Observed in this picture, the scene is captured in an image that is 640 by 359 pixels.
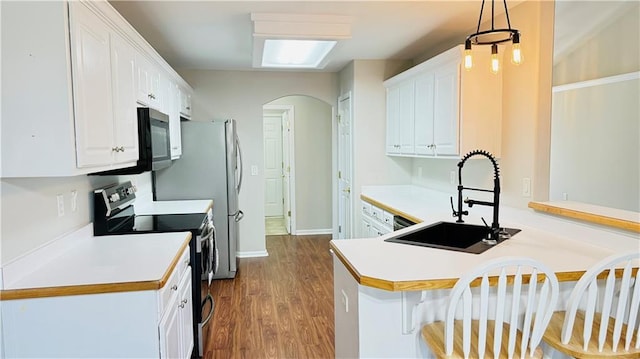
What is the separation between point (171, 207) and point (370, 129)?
90.8 inches

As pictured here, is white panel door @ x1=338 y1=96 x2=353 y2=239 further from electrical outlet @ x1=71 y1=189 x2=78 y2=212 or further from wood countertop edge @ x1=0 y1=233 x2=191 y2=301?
wood countertop edge @ x1=0 y1=233 x2=191 y2=301

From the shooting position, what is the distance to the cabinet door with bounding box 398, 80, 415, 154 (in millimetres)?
4062

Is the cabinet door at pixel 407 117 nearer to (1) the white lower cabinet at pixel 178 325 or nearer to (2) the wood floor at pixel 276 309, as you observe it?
(2) the wood floor at pixel 276 309

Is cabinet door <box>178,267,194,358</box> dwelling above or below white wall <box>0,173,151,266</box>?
below

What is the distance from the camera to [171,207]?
3.87m

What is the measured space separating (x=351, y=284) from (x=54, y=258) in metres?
1.49

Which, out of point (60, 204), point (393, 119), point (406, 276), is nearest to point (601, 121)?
point (393, 119)

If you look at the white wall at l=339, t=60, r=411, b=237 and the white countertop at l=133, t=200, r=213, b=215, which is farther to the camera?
the white wall at l=339, t=60, r=411, b=237

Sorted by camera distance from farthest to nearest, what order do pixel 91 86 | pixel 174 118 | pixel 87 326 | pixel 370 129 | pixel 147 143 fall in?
pixel 370 129, pixel 174 118, pixel 147 143, pixel 91 86, pixel 87 326

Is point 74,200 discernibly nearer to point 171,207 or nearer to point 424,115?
point 171,207

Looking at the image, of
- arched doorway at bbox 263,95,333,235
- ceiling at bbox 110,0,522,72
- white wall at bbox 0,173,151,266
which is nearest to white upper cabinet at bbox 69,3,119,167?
white wall at bbox 0,173,151,266

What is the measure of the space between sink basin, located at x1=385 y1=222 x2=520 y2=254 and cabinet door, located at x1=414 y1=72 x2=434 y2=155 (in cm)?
112

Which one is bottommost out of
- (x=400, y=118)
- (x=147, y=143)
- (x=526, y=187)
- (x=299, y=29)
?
(x=526, y=187)

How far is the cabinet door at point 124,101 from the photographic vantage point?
7.47 feet
